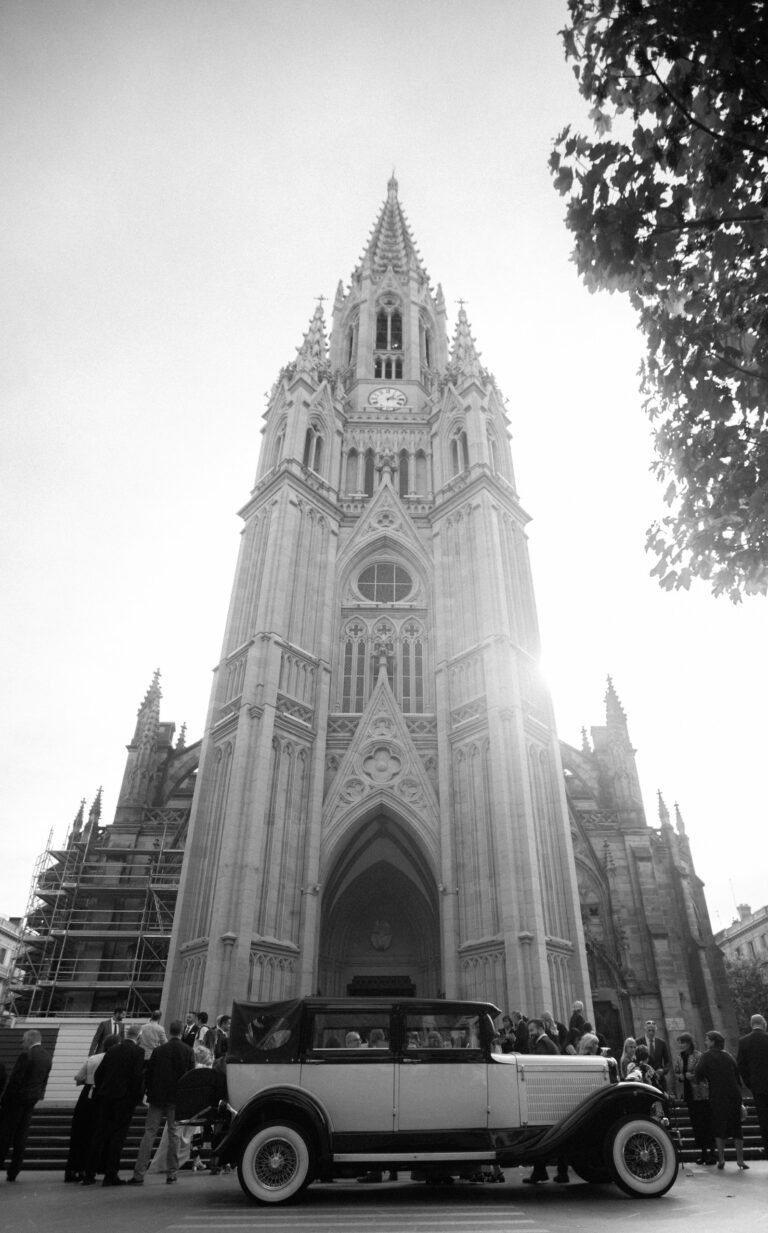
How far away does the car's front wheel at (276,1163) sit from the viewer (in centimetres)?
632

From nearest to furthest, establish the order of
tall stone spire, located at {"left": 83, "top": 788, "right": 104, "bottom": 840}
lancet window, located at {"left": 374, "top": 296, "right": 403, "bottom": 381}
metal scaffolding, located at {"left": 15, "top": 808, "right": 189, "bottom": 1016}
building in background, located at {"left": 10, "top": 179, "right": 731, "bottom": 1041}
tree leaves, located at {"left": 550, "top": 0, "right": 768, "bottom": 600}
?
tree leaves, located at {"left": 550, "top": 0, "right": 768, "bottom": 600} → building in background, located at {"left": 10, "top": 179, "right": 731, "bottom": 1041} → metal scaffolding, located at {"left": 15, "top": 808, "right": 189, "bottom": 1016} → tall stone spire, located at {"left": 83, "top": 788, "right": 104, "bottom": 840} → lancet window, located at {"left": 374, "top": 296, "right": 403, "bottom": 381}

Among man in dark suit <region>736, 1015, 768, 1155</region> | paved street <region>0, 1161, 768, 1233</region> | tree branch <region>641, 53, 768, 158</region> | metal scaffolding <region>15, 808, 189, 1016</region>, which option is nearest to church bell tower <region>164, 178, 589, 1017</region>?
metal scaffolding <region>15, 808, 189, 1016</region>

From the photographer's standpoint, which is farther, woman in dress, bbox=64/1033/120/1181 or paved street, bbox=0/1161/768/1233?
woman in dress, bbox=64/1033/120/1181

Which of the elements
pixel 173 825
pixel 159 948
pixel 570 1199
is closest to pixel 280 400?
pixel 173 825

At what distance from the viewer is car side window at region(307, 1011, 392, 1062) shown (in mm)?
6961

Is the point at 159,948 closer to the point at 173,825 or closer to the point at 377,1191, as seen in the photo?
the point at 173,825

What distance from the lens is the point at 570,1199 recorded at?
650 centimetres

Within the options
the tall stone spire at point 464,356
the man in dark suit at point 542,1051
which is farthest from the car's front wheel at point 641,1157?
the tall stone spire at point 464,356

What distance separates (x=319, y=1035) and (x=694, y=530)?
5.61 m

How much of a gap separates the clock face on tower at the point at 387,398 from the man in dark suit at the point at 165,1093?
2935cm

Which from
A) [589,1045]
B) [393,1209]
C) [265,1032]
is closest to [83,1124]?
[265,1032]

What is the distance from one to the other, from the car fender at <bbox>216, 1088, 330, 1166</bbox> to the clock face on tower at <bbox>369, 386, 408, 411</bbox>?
30.5 m

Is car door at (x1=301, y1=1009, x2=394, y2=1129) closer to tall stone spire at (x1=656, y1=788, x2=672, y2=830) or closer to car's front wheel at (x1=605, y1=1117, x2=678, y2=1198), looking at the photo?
car's front wheel at (x1=605, y1=1117, x2=678, y2=1198)

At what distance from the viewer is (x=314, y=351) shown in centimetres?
3325
